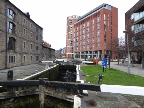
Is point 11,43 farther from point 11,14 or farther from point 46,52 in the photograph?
point 46,52

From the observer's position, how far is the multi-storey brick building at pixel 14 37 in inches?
883

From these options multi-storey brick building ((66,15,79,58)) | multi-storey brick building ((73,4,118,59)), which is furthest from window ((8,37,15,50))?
multi-storey brick building ((66,15,79,58))

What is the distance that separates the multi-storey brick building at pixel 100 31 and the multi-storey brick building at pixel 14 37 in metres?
30.4

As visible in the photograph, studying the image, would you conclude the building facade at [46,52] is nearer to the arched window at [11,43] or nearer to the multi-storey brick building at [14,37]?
the multi-storey brick building at [14,37]

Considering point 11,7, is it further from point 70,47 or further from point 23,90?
point 70,47

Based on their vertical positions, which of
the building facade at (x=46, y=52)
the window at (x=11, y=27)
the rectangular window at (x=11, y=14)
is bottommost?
the building facade at (x=46, y=52)

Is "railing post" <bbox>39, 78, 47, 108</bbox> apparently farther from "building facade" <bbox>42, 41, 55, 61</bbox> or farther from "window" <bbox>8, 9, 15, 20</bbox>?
"building facade" <bbox>42, 41, 55, 61</bbox>

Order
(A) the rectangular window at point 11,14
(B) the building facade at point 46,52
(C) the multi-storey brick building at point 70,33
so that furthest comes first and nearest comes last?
1. (C) the multi-storey brick building at point 70,33
2. (B) the building facade at point 46,52
3. (A) the rectangular window at point 11,14

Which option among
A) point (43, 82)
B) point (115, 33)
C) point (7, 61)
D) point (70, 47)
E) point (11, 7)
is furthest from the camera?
point (70, 47)

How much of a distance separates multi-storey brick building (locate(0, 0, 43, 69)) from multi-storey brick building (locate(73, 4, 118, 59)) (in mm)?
30419

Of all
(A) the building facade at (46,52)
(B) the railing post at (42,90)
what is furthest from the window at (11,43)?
(A) the building facade at (46,52)

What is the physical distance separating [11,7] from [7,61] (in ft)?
30.0

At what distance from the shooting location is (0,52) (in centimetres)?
2136

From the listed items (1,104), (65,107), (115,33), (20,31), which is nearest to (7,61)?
(20,31)
